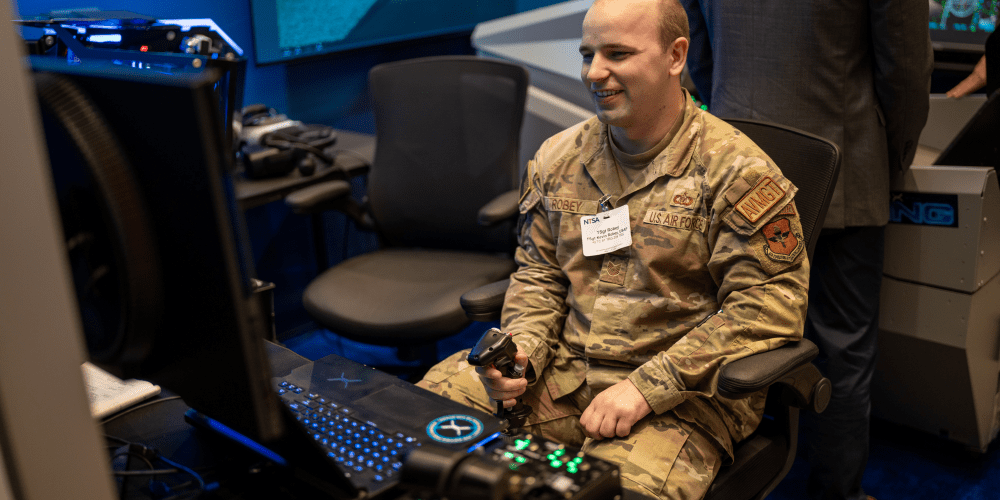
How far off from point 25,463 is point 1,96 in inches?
9.4

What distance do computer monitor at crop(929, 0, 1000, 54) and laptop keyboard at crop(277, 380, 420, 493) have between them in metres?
2.11

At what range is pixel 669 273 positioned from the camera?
4.69ft

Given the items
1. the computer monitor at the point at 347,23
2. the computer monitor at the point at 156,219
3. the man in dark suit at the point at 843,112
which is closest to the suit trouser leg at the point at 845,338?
the man in dark suit at the point at 843,112

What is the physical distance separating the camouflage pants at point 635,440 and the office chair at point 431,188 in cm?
73

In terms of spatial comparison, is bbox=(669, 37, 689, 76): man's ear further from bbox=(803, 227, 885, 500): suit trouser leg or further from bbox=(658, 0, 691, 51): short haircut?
bbox=(803, 227, 885, 500): suit trouser leg

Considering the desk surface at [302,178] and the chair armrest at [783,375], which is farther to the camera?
the desk surface at [302,178]

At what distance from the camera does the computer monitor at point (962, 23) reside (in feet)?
7.40

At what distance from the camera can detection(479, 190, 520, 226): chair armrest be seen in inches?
88.1

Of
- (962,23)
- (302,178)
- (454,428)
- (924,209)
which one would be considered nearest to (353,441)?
(454,428)

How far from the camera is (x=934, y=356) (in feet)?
6.64

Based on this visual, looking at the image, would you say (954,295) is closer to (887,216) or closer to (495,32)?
(887,216)

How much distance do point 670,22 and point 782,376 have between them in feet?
2.12

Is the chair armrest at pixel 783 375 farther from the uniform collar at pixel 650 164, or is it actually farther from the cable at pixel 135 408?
the cable at pixel 135 408

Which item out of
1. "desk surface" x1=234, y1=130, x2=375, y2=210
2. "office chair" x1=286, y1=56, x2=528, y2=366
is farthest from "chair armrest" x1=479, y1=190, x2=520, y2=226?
"desk surface" x1=234, y1=130, x2=375, y2=210
